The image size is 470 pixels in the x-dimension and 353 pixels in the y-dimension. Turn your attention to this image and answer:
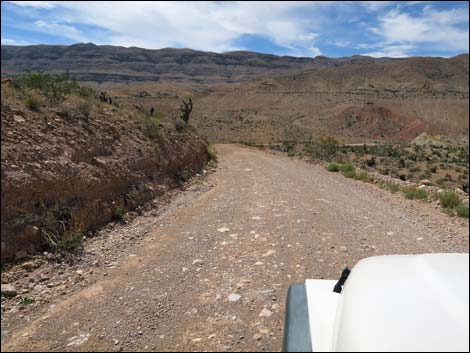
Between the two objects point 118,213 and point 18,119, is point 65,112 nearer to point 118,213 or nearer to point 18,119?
point 18,119

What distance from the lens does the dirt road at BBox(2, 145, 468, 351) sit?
3264mm

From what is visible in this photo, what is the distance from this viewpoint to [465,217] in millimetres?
7980

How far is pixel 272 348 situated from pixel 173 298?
1321 mm

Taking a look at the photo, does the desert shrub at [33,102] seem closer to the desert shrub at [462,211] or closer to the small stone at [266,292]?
the small stone at [266,292]

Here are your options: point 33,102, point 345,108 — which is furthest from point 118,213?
point 345,108

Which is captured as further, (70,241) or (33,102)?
(33,102)

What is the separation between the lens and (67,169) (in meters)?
5.99

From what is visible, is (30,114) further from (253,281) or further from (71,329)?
(253,281)

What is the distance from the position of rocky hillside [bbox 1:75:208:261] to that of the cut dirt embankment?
0.01 m

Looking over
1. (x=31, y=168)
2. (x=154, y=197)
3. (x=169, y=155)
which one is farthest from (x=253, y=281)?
(x=169, y=155)

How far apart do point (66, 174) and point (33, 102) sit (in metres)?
1.71

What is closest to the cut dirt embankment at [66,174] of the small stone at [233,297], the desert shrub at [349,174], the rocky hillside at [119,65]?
the small stone at [233,297]

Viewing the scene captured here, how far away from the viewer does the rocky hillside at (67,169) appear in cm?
483

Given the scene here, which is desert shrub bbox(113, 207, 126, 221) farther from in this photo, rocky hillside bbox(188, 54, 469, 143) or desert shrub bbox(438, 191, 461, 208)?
rocky hillside bbox(188, 54, 469, 143)
